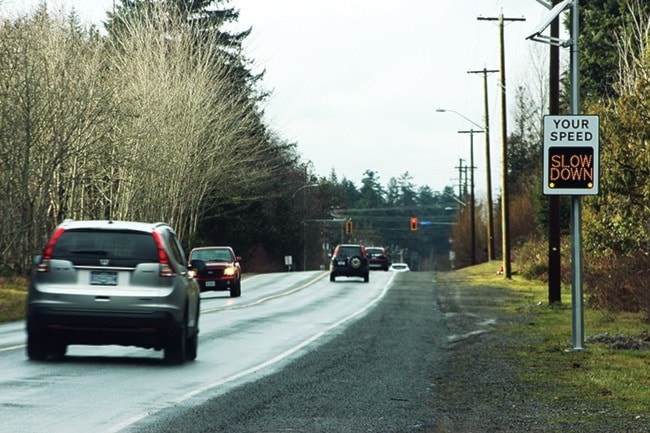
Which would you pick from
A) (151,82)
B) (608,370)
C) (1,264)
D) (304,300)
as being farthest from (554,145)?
(151,82)

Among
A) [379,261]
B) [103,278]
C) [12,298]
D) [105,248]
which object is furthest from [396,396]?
[379,261]

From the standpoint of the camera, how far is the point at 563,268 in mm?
46156

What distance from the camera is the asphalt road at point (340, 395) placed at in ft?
37.1

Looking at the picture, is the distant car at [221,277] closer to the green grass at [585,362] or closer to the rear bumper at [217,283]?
the rear bumper at [217,283]

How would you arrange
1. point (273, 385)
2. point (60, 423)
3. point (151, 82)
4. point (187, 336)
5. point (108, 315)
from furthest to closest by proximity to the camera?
point (151, 82), point (187, 336), point (108, 315), point (273, 385), point (60, 423)

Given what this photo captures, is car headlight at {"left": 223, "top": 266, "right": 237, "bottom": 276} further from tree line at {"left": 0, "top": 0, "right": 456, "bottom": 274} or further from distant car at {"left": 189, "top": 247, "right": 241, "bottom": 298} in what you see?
tree line at {"left": 0, "top": 0, "right": 456, "bottom": 274}

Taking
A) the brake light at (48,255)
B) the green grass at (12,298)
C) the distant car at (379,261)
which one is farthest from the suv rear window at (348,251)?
the brake light at (48,255)

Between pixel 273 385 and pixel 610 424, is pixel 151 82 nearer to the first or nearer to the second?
pixel 273 385

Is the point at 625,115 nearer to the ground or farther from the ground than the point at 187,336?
farther from the ground

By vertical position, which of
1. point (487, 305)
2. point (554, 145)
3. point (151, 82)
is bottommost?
point (487, 305)

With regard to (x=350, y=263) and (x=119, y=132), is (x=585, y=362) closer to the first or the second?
(x=119, y=132)

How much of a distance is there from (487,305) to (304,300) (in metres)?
6.33

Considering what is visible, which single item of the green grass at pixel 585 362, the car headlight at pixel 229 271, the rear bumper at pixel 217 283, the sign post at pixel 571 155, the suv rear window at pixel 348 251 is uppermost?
the sign post at pixel 571 155

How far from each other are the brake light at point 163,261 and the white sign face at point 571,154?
6.14 metres
